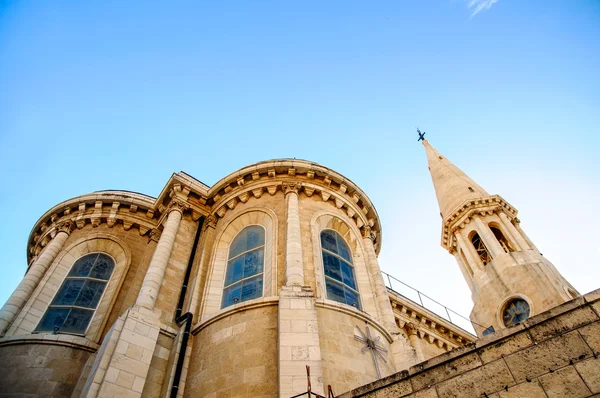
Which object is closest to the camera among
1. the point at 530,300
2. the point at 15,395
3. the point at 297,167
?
the point at 15,395

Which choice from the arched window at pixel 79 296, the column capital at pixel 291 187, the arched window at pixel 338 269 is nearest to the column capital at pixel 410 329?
the arched window at pixel 338 269

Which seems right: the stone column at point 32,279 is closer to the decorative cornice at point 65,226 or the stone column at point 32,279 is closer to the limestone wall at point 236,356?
the decorative cornice at point 65,226

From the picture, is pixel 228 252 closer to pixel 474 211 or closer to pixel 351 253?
pixel 351 253

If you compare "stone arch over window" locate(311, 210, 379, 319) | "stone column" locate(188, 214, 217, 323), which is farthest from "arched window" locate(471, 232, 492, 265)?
"stone column" locate(188, 214, 217, 323)

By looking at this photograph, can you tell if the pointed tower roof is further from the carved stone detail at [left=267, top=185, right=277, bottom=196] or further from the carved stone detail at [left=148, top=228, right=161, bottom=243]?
the carved stone detail at [left=148, top=228, right=161, bottom=243]

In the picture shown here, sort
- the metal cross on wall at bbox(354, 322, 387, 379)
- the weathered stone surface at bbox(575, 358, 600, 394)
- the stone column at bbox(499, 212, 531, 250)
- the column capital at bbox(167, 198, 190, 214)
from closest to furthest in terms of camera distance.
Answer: the weathered stone surface at bbox(575, 358, 600, 394)
the metal cross on wall at bbox(354, 322, 387, 379)
the column capital at bbox(167, 198, 190, 214)
the stone column at bbox(499, 212, 531, 250)

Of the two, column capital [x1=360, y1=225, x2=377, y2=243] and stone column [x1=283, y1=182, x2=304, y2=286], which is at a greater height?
column capital [x1=360, y1=225, x2=377, y2=243]

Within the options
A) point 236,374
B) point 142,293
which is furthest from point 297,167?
point 236,374

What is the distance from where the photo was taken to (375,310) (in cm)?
1149

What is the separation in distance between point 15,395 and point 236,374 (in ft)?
17.3

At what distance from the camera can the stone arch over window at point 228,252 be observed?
10.7 meters

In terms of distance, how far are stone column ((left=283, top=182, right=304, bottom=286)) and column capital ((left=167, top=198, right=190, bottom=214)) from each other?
333 centimetres

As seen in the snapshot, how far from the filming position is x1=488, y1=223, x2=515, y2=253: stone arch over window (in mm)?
25214

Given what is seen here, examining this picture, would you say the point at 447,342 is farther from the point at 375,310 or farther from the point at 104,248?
the point at 104,248
